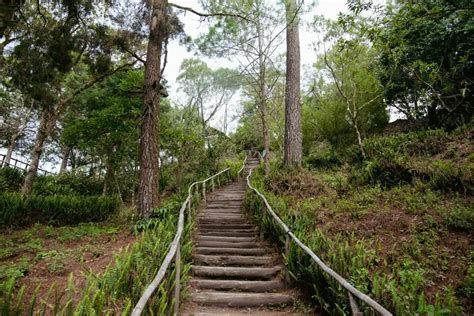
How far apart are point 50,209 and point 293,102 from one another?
9.43 m

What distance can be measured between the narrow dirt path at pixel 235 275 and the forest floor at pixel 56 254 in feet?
4.99

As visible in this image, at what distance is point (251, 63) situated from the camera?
495 inches

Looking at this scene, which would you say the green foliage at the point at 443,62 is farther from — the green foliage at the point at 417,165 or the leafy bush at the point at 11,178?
the leafy bush at the point at 11,178

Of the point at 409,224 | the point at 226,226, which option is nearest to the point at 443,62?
the point at 409,224

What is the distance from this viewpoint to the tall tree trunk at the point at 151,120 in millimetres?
7509

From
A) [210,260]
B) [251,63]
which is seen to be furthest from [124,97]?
[210,260]

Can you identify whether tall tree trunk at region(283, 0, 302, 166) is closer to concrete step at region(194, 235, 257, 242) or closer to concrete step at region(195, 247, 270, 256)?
concrete step at region(194, 235, 257, 242)

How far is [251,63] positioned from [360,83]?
5.40 m

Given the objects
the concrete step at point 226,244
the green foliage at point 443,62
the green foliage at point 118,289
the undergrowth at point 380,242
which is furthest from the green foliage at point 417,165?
the green foliage at point 118,289

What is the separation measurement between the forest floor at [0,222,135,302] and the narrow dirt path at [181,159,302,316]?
152 cm

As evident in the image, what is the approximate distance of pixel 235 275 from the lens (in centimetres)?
514

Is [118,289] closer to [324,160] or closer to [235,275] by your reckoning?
[235,275]

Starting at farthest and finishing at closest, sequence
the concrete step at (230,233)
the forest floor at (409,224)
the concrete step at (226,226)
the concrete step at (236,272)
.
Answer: the concrete step at (226,226) < the concrete step at (230,233) < the concrete step at (236,272) < the forest floor at (409,224)

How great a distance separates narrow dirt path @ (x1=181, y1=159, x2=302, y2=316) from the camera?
4.22m
